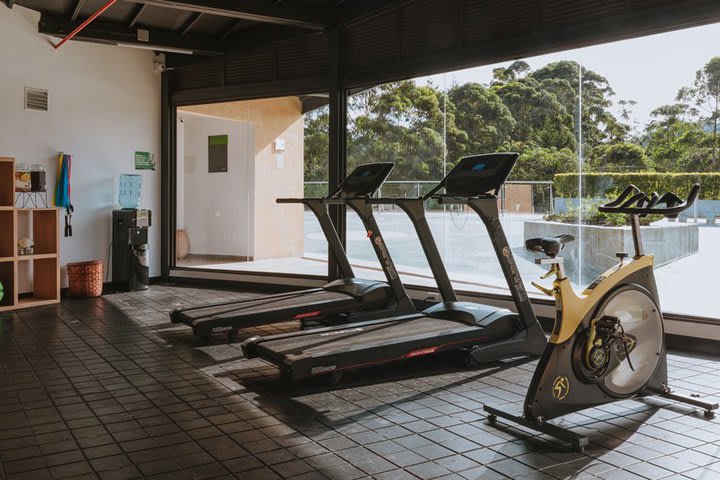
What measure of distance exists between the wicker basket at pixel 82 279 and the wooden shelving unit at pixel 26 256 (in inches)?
14.0

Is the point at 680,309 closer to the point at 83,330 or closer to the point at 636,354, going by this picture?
the point at 636,354

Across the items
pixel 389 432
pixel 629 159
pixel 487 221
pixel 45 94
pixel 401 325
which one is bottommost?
pixel 389 432

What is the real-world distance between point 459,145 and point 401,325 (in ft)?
8.11

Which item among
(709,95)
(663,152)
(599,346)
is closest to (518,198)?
(663,152)

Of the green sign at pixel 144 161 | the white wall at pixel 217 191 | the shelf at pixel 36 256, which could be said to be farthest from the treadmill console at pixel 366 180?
the green sign at pixel 144 161

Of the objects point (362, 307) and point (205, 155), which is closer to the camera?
point (362, 307)

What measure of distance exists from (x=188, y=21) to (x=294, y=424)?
6.05 metres

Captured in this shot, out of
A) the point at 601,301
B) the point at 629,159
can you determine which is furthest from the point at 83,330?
the point at 629,159

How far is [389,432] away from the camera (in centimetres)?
337

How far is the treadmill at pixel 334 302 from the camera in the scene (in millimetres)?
5496

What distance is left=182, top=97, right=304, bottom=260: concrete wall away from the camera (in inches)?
320

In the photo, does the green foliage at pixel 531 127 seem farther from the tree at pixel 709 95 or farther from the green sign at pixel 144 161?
the green sign at pixel 144 161

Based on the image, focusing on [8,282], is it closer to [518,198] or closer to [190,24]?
[190,24]

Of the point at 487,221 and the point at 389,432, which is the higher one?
the point at 487,221
